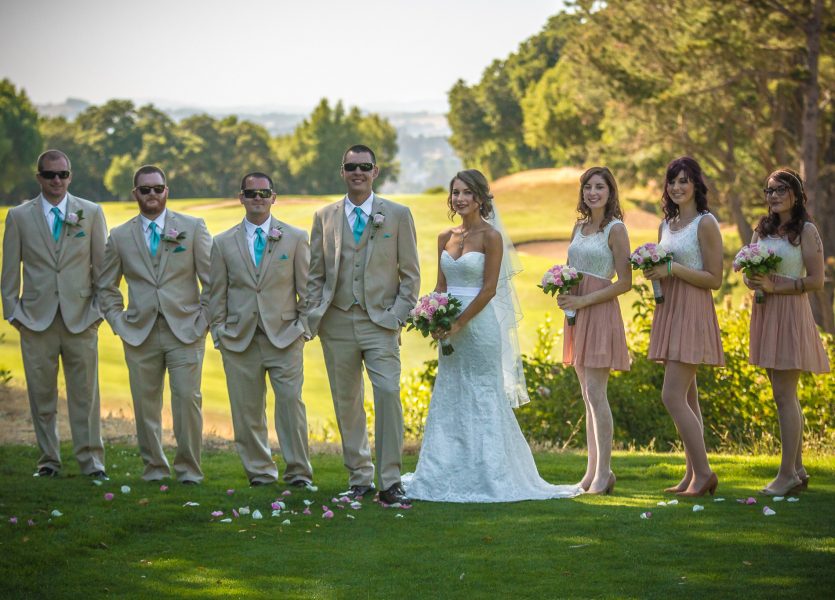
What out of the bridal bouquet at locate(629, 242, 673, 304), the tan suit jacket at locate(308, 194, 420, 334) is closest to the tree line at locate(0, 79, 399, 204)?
the tan suit jacket at locate(308, 194, 420, 334)

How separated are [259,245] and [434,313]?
171cm

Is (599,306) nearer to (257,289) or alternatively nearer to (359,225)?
(359,225)

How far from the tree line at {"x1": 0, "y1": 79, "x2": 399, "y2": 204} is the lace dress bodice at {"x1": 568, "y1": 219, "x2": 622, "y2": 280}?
42.2 metres

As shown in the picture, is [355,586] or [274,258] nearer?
[355,586]

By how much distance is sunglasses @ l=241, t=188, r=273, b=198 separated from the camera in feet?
27.7

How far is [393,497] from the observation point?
303 inches

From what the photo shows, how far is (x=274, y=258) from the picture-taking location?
28.0 ft

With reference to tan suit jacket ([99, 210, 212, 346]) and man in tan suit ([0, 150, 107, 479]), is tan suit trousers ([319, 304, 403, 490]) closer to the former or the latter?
tan suit jacket ([99, 210, 212, 346])

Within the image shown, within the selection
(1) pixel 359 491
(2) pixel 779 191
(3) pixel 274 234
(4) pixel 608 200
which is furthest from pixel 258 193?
(2) pixel 779 191

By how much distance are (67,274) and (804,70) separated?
55.0 feet

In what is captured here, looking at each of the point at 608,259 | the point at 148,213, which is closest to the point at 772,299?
the point at 608,259

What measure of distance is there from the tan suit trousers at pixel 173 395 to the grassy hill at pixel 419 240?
6.72m

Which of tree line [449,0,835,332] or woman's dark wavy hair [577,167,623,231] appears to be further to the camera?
tree line [449,0,835,332]

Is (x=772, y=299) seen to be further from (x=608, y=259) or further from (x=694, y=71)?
(x=694, y=71)
